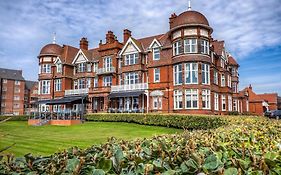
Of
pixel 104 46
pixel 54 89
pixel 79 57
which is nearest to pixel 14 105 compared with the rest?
pixel 54 89

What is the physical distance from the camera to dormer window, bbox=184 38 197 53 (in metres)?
33.8

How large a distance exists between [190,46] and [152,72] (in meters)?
7.39

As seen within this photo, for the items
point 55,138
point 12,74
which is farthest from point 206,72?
point 12,74

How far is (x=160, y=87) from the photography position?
37062 millimetres

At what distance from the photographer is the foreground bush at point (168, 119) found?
859 inches

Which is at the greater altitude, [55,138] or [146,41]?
[146,41]

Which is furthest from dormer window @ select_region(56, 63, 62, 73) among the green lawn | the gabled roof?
the green lawn

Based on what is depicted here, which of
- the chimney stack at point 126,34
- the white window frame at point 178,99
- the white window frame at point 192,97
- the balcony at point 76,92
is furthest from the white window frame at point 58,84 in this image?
the white window frame at point 192,97

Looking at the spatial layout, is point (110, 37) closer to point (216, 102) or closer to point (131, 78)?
point (131, 78)

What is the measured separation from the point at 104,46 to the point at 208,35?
18463 millimetres

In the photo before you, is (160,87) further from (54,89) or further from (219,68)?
(54,89)

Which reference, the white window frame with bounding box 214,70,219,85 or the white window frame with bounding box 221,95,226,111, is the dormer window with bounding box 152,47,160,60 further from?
the white window frame with bounding box 221,95,226,111

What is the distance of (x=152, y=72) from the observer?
38562mm

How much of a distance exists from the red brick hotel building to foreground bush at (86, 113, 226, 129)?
561 cm
